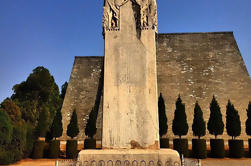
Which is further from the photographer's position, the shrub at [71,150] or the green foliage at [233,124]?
the green foliage at [233,124]

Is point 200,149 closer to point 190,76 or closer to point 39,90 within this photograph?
point 190,76

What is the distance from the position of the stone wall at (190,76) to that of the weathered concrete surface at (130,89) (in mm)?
18074

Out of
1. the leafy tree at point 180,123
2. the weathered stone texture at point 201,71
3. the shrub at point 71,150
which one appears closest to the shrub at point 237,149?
the leafy tree at point 180,123

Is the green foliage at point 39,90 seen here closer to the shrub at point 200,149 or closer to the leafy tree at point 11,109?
the leafy tree at point 11,109

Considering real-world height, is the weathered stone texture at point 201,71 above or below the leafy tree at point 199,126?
above

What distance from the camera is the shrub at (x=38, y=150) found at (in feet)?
47.3

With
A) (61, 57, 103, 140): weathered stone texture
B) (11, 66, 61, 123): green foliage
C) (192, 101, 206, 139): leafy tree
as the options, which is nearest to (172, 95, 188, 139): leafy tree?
(192, 101, 206, 139): leafy tree

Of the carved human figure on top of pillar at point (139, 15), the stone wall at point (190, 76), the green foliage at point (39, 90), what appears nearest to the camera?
the carved human figure on top of pillar at point (139, 15)

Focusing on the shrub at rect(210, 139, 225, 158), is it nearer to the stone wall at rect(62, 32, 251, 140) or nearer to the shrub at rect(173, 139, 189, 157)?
the shrub at rect(173, 139, 189, 157)

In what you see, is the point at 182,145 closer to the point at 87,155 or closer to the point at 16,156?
the point at 16,156

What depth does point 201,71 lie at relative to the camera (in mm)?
24953

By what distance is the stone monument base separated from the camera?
417 cm

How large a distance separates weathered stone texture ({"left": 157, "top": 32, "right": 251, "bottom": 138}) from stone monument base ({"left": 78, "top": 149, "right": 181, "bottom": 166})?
724 inches

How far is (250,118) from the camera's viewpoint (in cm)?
1638
